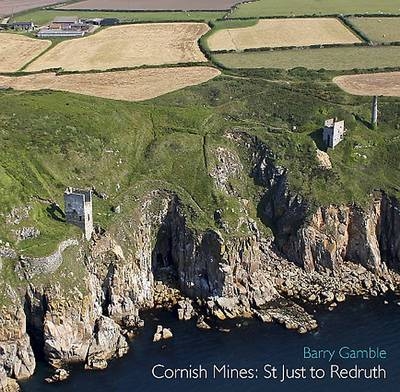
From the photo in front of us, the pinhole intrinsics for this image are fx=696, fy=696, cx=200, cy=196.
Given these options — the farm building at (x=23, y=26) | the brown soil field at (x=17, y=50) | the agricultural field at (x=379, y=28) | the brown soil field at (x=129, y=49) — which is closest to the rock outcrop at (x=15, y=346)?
the brown soil field at (x=129, y=49)

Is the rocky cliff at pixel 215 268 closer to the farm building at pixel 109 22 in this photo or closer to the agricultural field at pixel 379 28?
the agricultural field at pixel 379 28

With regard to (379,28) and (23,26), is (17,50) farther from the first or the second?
(379,28)

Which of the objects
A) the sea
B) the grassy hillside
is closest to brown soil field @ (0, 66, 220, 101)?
the grassy hillside

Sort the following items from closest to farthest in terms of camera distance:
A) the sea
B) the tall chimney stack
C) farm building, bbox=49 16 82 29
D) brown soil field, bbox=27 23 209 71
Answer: the sea, the tall chimney stack, brown soil field, bbox=27 23 209 71, farm building, bbox=49 16 82 29

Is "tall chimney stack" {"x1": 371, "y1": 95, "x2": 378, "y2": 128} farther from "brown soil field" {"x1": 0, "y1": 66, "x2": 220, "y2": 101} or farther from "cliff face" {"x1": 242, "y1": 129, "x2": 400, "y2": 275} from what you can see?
"brown soil field" {"x1": 0, "y1": 66, "x2": 220, "y2": 101}

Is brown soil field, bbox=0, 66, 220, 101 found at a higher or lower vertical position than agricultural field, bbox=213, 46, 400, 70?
higher

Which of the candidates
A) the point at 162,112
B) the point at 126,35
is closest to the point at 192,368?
the point at 162,112
